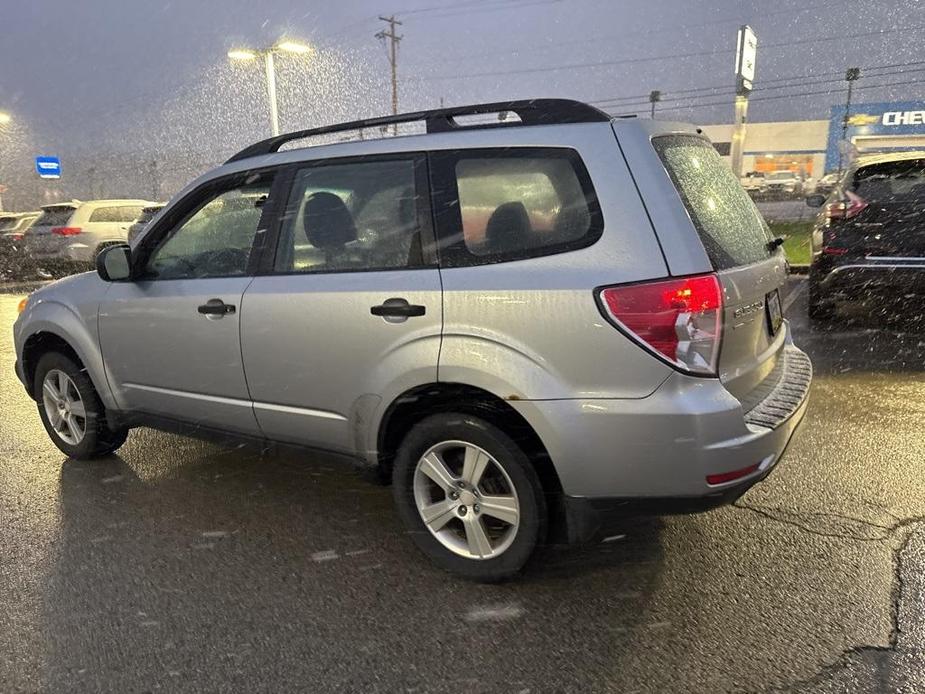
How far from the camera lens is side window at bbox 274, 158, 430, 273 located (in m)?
2.99

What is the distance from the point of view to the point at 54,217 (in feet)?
53.6

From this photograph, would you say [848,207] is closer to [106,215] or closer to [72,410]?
[72,410]

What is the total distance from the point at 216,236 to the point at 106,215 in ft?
48.0

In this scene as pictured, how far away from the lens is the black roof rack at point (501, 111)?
9.00 feet

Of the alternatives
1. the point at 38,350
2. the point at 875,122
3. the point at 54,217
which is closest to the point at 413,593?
the point at 38,350

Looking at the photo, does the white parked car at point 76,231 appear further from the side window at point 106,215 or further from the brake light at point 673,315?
the brake light at point 673,315

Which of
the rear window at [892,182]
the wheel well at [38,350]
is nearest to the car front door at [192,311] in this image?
the wheel well at [38,350]

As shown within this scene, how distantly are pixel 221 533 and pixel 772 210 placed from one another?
3069 centimetres

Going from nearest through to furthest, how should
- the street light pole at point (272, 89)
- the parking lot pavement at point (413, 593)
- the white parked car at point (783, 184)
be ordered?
the parking lot pavement at point (413, 593), the street light pole at point (272, 89), the white parked car at point (783, 184)

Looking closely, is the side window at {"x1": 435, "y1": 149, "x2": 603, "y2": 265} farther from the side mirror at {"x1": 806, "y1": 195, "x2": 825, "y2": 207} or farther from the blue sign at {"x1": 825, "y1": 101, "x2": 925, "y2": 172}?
the blue sign at {"x1": 825, "y1": 101, "x2": 925, "y2": 172}

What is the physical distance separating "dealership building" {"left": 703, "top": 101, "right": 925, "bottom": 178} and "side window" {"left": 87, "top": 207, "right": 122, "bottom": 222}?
40.9 meters

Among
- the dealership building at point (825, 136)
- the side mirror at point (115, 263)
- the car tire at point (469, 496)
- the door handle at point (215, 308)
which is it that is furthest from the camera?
the dealership building at point (825, 136)

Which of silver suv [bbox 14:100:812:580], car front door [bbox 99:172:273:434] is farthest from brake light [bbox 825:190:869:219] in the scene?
car front door [bbox 99:172:273:434]

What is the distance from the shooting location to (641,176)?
255cm
